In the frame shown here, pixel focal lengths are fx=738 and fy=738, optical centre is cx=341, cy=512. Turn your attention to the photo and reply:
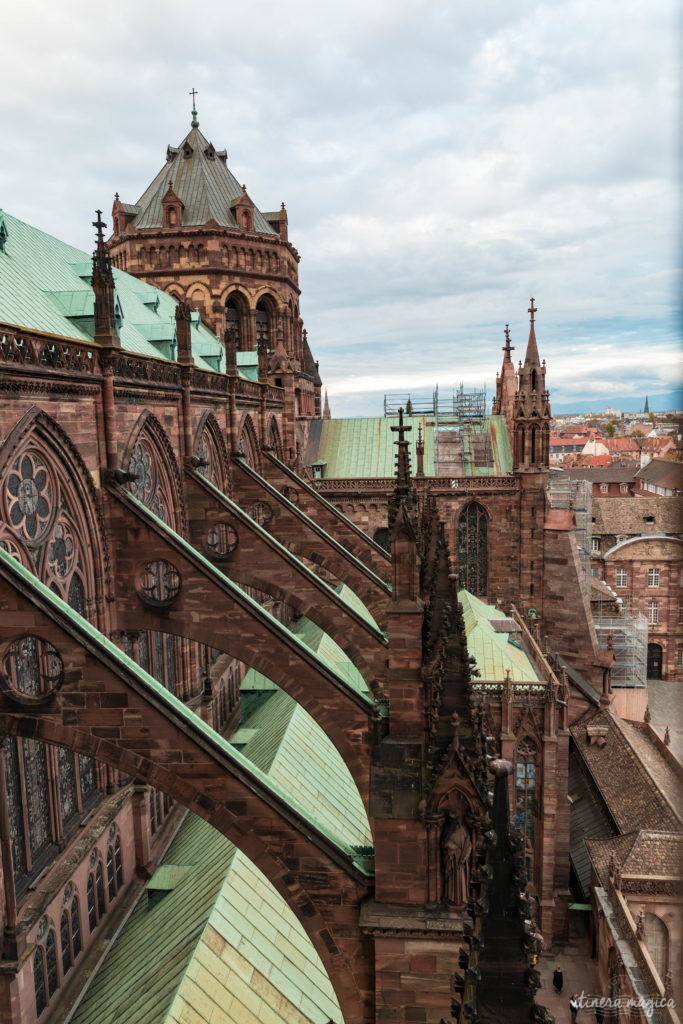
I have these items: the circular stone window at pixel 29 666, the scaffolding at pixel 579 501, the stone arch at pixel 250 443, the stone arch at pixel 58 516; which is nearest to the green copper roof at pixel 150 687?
the circular stone window at pixel 29 666

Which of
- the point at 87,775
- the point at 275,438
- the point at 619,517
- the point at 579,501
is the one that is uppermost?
the point at 275,438

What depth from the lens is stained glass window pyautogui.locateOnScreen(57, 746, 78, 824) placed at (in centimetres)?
1352

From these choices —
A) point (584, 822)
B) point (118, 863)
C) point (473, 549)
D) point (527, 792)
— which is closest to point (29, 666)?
point (118, 863)

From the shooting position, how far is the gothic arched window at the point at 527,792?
80.5ft

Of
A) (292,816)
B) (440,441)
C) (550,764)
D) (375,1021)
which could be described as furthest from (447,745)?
(440,441)

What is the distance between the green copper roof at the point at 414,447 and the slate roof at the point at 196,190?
41.2 ft

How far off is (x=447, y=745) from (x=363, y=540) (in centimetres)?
1935

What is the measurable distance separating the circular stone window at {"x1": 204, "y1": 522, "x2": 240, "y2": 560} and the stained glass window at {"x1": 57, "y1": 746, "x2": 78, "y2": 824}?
25.1 feet

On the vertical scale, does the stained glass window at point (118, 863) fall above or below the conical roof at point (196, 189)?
below

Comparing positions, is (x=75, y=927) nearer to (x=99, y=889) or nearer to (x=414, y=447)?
(x=99, y=889)

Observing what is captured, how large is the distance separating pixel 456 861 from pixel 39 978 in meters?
7.43

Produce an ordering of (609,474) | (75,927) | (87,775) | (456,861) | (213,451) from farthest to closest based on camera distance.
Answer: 1. (609,474)
2. (213,451)
3. (87,775)
4. (75,927)
5. (456,861)

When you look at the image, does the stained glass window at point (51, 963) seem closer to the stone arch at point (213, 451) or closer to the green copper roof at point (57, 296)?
the green copper roof at point (57, 296)

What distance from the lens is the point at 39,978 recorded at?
11727mm
